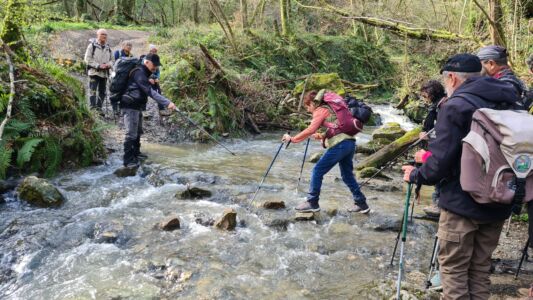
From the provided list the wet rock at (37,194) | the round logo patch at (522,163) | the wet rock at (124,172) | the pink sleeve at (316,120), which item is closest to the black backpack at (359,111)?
the pink sleeve at (316,120)

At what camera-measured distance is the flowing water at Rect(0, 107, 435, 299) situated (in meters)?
4.78

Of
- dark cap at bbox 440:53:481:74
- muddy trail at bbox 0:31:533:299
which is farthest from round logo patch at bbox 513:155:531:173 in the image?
muddy trail at bbox 0:31:533:299

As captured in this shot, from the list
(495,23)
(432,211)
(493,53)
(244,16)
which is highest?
(244,16)

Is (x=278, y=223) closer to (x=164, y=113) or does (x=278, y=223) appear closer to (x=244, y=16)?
(x=164, y=113)

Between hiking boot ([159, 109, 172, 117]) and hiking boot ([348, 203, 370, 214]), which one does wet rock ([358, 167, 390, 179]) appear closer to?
hiking boot ([348, 203, 370, 214])

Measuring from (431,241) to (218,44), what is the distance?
616 inches

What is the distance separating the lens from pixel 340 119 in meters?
6.51

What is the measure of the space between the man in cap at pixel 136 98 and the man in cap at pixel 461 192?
619 centimetres

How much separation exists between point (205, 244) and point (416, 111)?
51.0 feet

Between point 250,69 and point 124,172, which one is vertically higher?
point 250,69

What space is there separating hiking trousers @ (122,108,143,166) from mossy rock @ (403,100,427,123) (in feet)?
44.7

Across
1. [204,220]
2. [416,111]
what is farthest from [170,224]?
[416,111]

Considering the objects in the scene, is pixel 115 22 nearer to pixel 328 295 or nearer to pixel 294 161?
pixel 294 161

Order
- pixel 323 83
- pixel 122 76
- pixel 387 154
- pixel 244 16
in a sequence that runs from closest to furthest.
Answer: pixel 122 76 → pixel 387 154 → pixel 323 83 → pixel 244 16
